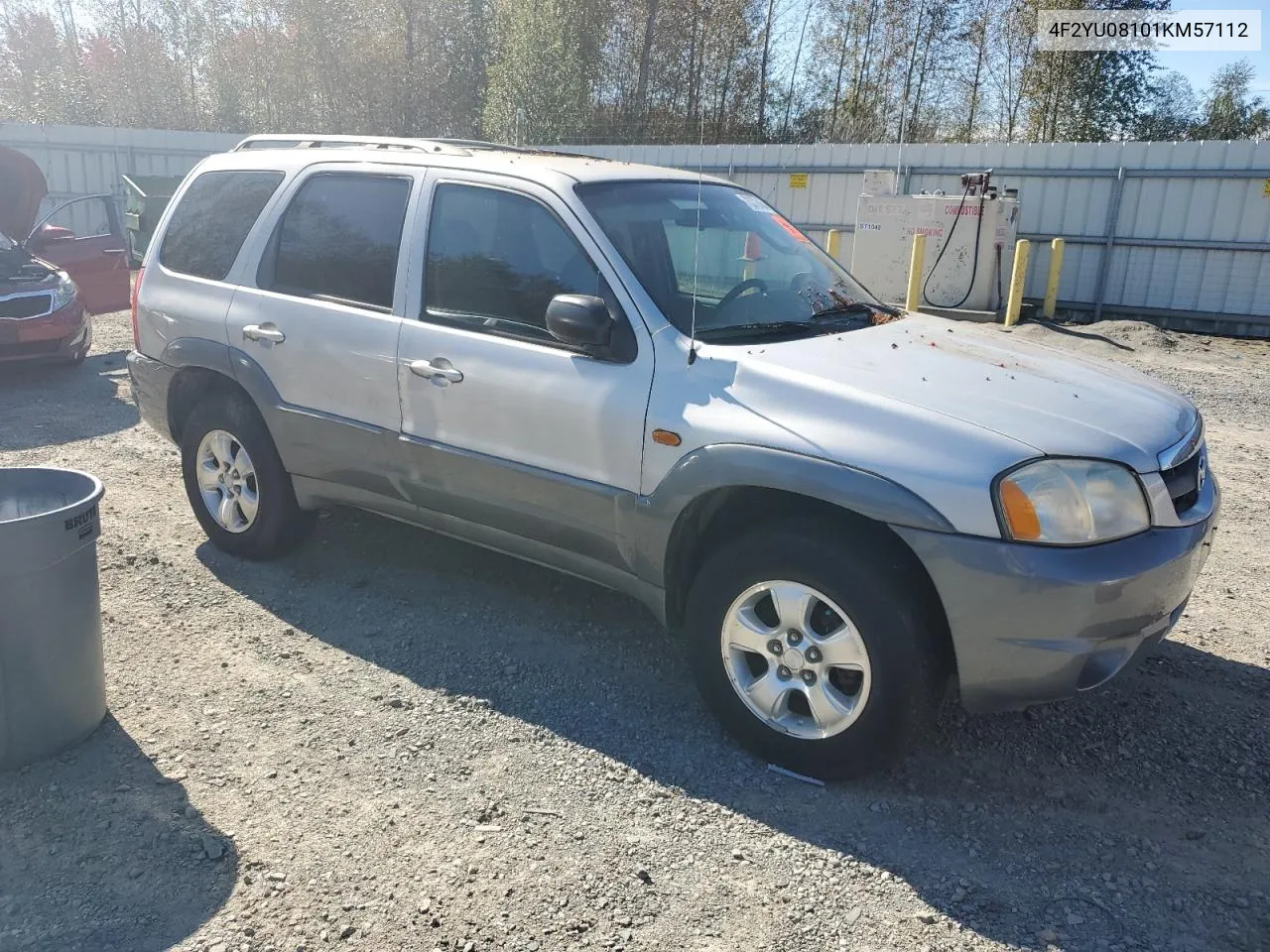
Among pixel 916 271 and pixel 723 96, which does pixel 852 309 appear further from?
pixel 723 96

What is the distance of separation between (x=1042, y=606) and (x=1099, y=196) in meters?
14.3

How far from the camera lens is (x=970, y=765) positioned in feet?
11.2

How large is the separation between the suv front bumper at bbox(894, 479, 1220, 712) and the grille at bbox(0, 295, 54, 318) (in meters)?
9.05

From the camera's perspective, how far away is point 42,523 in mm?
3059

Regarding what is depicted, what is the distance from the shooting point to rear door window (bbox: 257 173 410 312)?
4.26 m

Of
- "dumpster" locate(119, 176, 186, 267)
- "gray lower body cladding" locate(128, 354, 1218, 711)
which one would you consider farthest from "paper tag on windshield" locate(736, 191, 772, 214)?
"dumpster" locate(119, 176, 186, 267)

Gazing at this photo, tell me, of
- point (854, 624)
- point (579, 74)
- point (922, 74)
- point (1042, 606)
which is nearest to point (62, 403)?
point (854, 624)

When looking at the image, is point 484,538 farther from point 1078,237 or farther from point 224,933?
point 1078,237

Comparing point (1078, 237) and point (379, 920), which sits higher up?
point (1078, 237)

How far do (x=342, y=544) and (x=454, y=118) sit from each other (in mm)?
34382

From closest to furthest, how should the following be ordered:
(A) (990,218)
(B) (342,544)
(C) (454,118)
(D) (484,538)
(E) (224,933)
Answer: (E) (224,933)
(D) (484,538)
(B) (342,544)
(A) (990,218)
(C) (454,118)

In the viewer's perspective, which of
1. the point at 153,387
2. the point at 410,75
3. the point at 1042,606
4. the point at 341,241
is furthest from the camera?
the point at 410,75

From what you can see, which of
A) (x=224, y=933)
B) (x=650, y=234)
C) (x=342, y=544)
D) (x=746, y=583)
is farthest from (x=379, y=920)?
(x=342, y=544)

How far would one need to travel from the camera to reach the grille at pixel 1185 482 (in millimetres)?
3128
